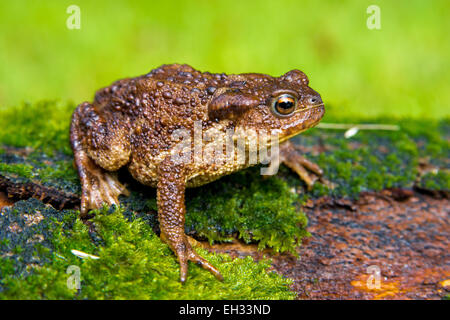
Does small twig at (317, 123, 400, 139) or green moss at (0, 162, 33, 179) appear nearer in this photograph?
green moss at (0, 162, 33, 179)

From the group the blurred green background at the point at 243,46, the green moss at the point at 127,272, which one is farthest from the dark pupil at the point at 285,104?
the blurred green background at the point at 243,46

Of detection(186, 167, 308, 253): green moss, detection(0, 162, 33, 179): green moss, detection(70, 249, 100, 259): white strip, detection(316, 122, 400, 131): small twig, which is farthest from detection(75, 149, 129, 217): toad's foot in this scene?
detection(316, 122, 400, 131): small twig

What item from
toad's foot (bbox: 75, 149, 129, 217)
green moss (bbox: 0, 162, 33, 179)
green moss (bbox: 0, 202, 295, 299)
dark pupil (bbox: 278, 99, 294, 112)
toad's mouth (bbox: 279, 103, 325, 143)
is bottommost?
green moss (bbox: 0, 202, 295, 299)

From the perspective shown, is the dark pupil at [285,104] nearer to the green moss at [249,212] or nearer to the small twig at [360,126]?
the green moss at [249,212]

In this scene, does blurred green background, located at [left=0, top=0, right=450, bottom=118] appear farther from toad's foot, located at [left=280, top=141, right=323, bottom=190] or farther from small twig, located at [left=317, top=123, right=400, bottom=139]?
toad's foot, located at [left=280, top=141, right=323, bottom=190]
